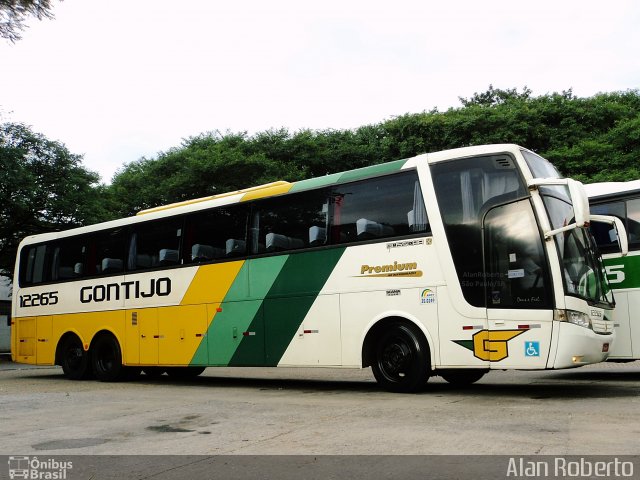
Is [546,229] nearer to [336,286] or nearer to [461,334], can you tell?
[461,334]

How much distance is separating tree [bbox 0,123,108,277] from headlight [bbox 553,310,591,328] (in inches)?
812

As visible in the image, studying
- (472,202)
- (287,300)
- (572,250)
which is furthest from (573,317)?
(287,300)

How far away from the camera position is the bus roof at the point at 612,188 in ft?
41.0

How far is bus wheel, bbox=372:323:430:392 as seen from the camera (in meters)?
10.0

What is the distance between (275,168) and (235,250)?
780 inches

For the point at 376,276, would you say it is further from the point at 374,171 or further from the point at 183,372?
the point at 183,372

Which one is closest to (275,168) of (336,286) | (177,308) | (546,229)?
(177,308)

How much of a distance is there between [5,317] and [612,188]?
109 feet

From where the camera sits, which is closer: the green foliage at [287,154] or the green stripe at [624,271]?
the green stripe at [624,271]

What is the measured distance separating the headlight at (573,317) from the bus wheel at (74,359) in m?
11.0

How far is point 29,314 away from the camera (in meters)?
A: 17.3

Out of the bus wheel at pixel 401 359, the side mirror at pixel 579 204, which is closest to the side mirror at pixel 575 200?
the side mirror at pixel 579 204

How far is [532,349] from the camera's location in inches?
357

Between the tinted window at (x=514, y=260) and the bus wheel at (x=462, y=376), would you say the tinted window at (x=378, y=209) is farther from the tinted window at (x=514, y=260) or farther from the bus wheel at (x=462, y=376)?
the bus wheel at (x=462, y=376)
